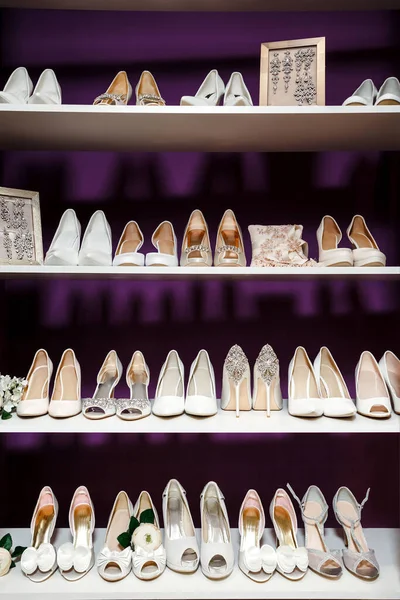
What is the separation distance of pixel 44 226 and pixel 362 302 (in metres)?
1.33

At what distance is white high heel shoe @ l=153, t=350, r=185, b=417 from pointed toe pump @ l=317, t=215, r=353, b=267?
2.13ft

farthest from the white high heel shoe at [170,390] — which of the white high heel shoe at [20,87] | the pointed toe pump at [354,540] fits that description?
the white high heel shoe at [20,87]

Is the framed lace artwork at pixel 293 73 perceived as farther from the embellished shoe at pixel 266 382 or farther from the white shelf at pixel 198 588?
the white shelf at pixel 198 588

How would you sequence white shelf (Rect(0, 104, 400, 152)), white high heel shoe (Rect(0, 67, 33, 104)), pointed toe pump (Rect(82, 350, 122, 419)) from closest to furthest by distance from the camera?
white shelf (Rect(0, 104, 400, 152)), white high heel shoe (Rect(0, 67, 33, 104)), pointed toe pump (Rect(82, 350, 122, 419))

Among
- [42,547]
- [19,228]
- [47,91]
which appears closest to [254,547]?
[42,547]

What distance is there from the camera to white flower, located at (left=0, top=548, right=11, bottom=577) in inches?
61.6

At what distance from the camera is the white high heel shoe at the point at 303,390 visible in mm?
→ 1572

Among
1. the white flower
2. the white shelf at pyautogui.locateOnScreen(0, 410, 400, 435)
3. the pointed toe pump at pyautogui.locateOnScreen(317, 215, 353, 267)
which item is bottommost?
the white flower

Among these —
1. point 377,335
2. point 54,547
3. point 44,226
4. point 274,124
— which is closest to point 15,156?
point 44,226

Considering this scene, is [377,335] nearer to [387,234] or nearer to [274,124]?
[387,234]

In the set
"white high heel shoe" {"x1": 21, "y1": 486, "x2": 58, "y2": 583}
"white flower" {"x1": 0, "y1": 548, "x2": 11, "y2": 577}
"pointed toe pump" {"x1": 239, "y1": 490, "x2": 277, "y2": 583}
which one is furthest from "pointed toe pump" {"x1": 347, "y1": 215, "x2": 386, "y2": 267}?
"white flower" {"x1": 0, "y1": 548, "x2": 11, "y2": 577}

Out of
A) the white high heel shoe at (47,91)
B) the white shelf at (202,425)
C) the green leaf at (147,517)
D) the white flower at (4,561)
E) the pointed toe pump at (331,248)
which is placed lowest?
the white flower at (4,561)

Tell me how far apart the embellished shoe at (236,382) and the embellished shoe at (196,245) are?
0.34m

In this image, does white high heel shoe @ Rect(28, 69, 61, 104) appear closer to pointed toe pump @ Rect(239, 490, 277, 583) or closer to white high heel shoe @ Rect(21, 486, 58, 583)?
white high heel shoe @ Rect(21, 486, 58, 583)
